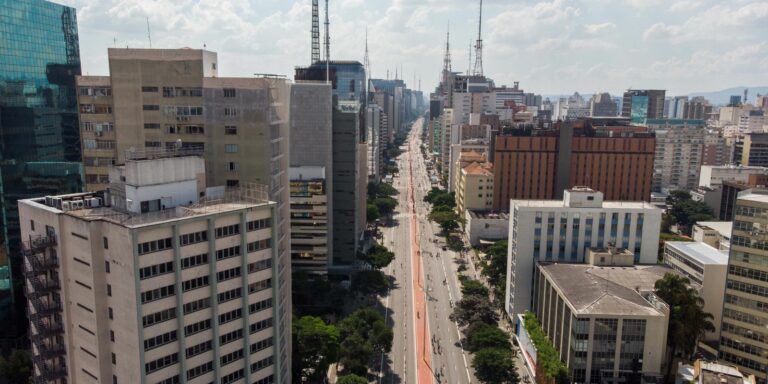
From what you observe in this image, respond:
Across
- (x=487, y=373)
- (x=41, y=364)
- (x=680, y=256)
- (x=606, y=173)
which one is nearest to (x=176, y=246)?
(x=41, y=364)

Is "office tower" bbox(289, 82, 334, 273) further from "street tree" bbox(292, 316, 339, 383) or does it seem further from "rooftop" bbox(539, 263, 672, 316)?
"rooftop" bbox(539, 263, 672, 316)

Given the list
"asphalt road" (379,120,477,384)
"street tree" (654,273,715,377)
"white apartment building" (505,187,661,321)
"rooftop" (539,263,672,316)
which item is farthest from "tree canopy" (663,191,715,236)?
"street tree" (654,273,715,377)

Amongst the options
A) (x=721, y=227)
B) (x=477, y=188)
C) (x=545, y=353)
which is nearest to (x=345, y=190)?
(x=477, y=188)

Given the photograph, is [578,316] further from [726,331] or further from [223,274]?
[223,274]

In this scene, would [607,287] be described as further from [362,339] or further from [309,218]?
[309,218]

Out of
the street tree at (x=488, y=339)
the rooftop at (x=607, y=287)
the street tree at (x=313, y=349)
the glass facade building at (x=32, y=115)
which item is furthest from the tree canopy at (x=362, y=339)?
the glass facade building at (x=32, y=115)
